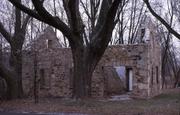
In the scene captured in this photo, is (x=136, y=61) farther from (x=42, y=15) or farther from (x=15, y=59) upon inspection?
(x=42, y=15)

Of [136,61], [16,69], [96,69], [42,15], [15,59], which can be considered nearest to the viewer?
[42,15]

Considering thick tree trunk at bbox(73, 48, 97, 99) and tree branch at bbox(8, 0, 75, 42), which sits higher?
tree branch at bbox(8, 0, 75, 42)

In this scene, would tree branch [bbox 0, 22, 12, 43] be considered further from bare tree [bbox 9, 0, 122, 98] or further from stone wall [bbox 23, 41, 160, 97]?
stone wall [bbox 23, 41, 160, 97]

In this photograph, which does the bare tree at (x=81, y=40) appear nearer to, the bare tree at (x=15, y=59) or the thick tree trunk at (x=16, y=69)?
the bare tree at (x=15, y=59)

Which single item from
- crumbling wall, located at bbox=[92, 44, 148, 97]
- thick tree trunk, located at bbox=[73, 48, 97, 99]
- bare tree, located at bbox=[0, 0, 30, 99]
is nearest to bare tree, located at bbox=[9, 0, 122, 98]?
thick tree trunk, located at bbox=[73, 48, 97, 99]

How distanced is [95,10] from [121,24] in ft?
32.2

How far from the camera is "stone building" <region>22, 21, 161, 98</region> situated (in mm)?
28625

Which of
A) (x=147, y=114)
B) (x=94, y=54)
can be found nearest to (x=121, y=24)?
(x=94, y=54)

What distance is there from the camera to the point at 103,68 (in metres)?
30.5

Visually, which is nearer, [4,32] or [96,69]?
[4,32]

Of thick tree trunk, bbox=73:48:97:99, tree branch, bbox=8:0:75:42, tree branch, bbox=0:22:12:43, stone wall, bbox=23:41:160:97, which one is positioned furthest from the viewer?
stone wall, bbox=23:41:160:97

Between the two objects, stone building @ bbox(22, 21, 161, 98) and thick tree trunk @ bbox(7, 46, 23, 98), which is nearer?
thick tree trunk @ bbox(7, 46, 23, 98)

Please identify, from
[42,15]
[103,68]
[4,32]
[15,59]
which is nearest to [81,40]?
[42,15]

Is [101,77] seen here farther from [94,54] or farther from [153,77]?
[94,54]
